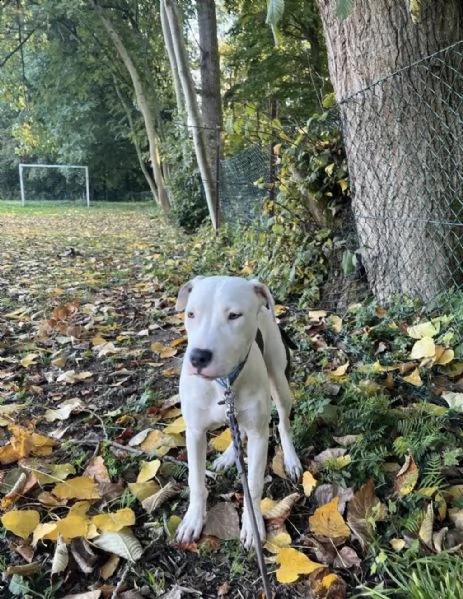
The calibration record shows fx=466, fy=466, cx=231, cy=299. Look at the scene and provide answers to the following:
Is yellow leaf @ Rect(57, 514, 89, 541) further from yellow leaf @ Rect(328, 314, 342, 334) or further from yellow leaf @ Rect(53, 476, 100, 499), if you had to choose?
yellow leaf @ Rect(328, 314, 342, 334)

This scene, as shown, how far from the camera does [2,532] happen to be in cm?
211

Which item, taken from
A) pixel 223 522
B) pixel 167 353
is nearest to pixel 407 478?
pixel 223 522

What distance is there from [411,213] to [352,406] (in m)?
1.72

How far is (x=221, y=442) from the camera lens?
8.87 feet

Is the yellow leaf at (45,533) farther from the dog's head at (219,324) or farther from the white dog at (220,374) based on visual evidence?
the dog's head at (219,324)

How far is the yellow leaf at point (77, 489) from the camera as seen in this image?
7.47 ft

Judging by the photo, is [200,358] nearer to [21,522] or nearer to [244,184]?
[21,522]

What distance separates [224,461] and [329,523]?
721 mm

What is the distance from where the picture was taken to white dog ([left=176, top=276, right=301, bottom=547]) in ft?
5.80

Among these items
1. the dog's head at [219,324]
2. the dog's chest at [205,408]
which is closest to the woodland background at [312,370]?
the dog's chest at [205,408]

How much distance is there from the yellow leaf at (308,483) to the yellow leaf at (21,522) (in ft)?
4.11

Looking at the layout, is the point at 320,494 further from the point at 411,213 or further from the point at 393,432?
the point at 411,213

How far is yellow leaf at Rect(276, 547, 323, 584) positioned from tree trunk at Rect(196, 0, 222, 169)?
338 inches

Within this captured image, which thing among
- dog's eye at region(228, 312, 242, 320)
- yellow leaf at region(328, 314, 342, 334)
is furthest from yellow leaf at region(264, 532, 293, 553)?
yellow leaf at region(328, 314, 342, 334)
